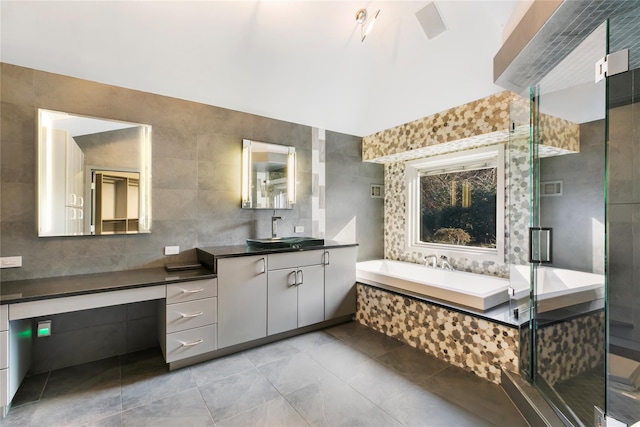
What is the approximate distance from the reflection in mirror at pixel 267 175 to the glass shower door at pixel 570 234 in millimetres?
2374

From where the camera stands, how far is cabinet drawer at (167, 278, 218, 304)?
2256mm

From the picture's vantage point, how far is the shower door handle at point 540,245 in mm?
1900

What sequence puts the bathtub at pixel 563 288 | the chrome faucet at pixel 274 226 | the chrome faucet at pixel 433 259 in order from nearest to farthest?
the bathtub at pixel 563 288 → the chrome faucet at pixel 274 226 → the chrome faucet at pixel 433 259

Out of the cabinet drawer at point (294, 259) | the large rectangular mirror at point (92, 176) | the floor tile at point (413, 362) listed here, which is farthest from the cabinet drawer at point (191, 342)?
the floor tile at point (413, 362)

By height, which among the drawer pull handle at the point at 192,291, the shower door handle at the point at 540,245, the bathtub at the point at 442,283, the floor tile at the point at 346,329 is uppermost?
the shower door handle at the point at 540,245

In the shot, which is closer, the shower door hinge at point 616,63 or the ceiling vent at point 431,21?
the shower door hinge at point 616,63

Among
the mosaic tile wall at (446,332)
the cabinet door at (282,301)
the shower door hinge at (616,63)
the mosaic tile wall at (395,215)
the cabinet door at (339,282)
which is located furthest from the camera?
the mosaic tile wall at (395,215)

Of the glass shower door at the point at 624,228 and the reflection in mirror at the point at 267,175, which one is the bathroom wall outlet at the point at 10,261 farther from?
the glass shower door at the point at 624,228

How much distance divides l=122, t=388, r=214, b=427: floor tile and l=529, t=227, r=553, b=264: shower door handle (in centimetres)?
236

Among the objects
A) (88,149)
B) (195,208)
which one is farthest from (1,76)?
(195,208)

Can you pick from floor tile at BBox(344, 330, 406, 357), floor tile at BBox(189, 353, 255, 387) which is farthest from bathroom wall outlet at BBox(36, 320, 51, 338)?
floor tile at BBox(344, 330, 406, 357)

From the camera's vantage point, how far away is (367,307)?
3.18m

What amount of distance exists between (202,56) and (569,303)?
336 cm

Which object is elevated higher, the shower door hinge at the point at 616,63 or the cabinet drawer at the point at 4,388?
the shower door hinge at the point at 616,63
